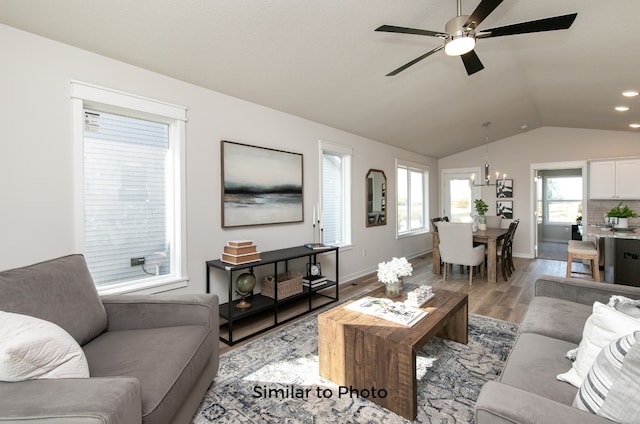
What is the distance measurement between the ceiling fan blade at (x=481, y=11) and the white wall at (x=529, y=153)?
20.2 ft

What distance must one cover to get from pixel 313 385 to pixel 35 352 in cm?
155

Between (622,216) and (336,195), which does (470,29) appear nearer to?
(336,195)

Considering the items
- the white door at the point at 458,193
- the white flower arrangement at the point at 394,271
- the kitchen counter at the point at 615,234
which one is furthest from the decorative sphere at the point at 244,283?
the white door at the point at 458,193

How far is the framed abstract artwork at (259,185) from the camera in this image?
10.6 ft

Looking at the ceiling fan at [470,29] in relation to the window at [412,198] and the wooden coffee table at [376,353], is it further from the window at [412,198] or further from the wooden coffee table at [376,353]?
the window at [412,198]

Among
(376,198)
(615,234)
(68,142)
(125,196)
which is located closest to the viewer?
(68,142)

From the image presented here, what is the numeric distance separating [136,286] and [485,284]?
4.62 m

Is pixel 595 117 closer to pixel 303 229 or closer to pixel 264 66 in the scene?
pixel 303 229

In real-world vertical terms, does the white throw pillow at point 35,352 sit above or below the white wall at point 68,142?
below

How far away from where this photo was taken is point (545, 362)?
4.96 feet

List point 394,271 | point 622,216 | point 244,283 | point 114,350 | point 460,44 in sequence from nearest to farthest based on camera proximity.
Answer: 1. point 114,350
2. point 460,44
3. point 394,271
4. point 244,283
5. point 622,216

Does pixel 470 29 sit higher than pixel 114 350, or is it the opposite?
Result: pixel 470 29

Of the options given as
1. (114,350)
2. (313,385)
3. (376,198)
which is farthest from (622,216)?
(114,350)

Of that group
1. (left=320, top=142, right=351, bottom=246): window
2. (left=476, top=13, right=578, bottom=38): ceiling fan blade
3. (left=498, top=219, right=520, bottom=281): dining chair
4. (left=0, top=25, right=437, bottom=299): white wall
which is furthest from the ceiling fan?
(left=498, top=219, right=520, bottom=281): dining chair
